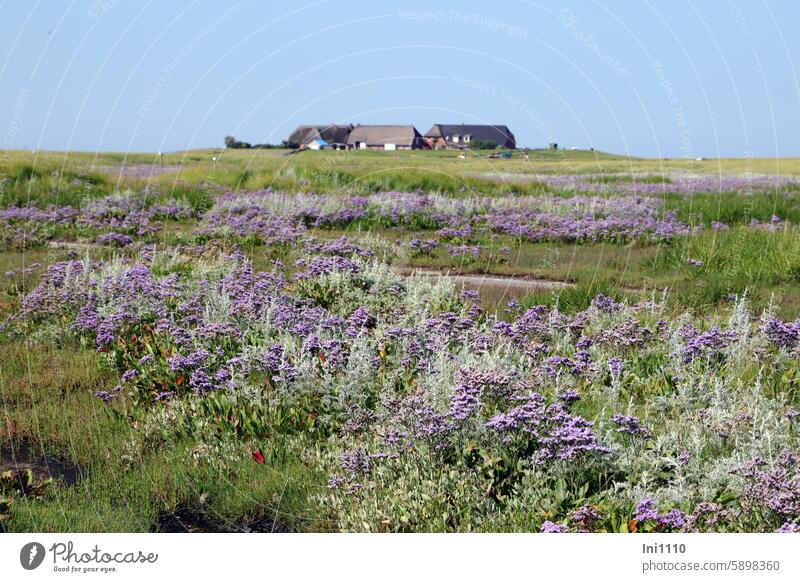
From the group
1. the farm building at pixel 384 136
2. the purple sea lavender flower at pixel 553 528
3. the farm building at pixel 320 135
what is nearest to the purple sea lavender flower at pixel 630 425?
the purple sea lavender flower at pixel 553 528

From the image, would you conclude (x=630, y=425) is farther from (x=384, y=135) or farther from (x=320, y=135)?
(x=320, y=135)

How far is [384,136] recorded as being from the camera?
55219 millimetres

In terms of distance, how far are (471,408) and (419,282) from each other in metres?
5.90

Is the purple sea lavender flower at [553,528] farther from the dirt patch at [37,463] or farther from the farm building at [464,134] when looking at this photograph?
the farm building at [464,134]

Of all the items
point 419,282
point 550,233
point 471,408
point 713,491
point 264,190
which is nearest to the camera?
point 713,491

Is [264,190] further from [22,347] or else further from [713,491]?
[713,491]

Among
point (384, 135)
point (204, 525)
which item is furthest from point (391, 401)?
point (384, 135)
